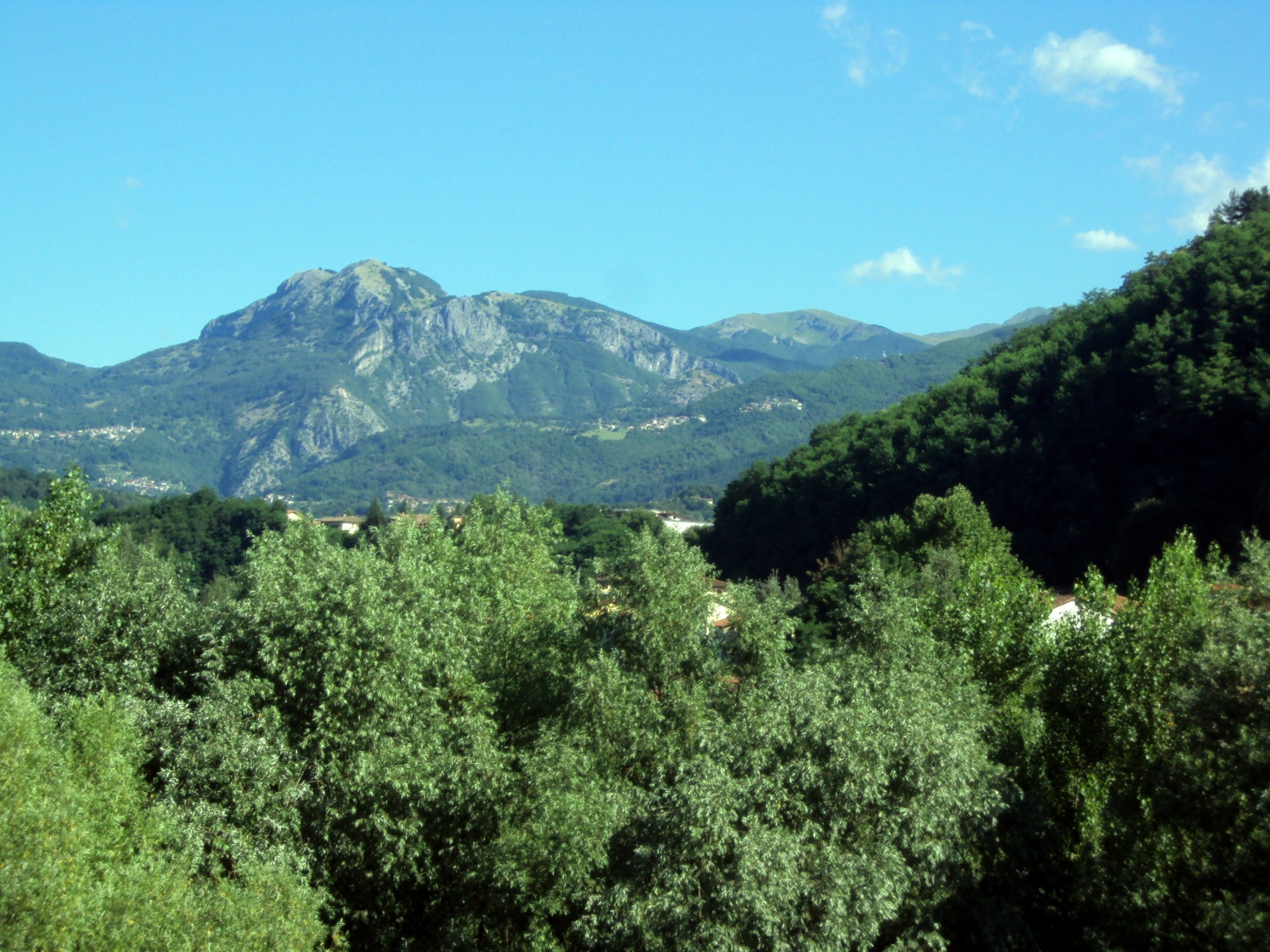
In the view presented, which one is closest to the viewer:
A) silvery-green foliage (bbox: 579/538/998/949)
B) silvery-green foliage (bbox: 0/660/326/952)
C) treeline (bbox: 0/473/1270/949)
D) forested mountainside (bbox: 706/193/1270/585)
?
silvery-green foliage (bbox: 0/660/326/952)

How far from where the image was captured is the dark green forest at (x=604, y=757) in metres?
16.1

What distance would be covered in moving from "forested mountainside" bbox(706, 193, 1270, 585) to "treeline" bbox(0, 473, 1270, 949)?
37.9 metres

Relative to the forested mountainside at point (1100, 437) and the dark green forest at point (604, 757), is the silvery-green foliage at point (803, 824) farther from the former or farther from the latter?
the forested mountainside at point (1100, 437)

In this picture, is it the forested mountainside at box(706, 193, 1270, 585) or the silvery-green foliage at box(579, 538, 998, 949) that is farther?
the forested mountainside at box(706, 193, 1270, 585)

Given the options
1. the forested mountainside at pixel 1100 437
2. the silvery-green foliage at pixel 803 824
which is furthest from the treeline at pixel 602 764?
the forested mountainside at pixel 1100 437

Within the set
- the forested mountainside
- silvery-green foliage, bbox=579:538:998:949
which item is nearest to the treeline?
silvery-green foliage, bbox=579:538:998:949

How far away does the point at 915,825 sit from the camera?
16906 millimetres

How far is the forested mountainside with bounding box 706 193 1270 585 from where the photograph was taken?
198 feet

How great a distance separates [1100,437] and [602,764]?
60.4m

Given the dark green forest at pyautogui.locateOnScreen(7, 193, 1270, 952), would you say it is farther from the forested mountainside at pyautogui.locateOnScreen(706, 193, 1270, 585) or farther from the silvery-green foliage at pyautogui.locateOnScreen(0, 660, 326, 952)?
the forested mountainside at pyautogui.locateOnScreen(706, 193, 1270, 585)

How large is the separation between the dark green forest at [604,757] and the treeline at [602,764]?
0.07m

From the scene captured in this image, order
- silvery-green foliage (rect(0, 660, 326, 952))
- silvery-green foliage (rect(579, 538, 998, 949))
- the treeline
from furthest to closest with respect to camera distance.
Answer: the treeline < silvery-green foliage (rect(579, 538, 998, 949)) < silvery-green foliage (rect(0, 660, 326, 952))

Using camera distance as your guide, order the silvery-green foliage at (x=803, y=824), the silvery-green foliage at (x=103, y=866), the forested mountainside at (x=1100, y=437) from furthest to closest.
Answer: the forested mountainside at (x=1100, y=437)
the silvery-green foliage at (x=803, y=824)
the silvery-green foliage at (x=103, y=866)

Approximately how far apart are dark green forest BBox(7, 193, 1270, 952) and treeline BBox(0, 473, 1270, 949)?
74mm
